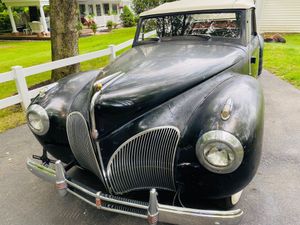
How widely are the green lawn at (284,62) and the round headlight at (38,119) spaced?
5793 mm

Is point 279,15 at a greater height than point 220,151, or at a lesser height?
greater

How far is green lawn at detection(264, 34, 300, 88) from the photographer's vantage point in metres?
7.05

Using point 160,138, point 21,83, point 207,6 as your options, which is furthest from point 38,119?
point 21,83

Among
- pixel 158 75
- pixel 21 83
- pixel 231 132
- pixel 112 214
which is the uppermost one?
pixel 158 75

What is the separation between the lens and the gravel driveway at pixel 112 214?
2.59 m

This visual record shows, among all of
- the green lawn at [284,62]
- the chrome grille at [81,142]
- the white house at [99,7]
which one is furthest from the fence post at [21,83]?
the white house at [99,7]

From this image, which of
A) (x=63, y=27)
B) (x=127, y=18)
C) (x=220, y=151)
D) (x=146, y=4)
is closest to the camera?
(x=220, y=151)

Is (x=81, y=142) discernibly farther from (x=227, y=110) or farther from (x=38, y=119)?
(x=227, y=110)

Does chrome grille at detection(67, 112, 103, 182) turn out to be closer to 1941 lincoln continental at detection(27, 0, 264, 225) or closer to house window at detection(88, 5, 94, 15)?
1941 lincoln continental at detection(27, 0, 264, 225)

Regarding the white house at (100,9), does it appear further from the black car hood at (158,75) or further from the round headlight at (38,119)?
the round headlight at (38,119)

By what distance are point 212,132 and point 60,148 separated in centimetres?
156

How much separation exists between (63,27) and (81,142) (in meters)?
5.01

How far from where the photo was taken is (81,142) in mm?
2324

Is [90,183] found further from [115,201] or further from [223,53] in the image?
[223,53]
